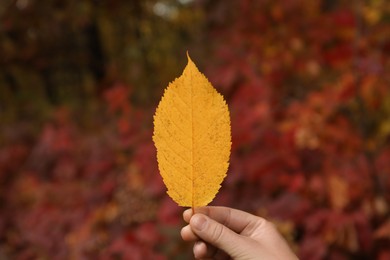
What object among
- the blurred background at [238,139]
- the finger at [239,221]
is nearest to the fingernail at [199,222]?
the finger at [239,221]

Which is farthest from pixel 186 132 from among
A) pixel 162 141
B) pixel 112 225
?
pixel 112 225

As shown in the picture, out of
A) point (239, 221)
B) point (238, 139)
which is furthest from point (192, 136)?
point (238, 139)

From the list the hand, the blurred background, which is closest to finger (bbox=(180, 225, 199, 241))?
the hand

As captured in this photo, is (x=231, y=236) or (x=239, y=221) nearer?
(x=231, y=236)

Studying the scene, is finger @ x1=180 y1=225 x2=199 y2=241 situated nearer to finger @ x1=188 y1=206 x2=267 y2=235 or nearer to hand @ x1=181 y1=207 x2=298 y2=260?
hand @ x1=181 y1=207 x2=298 y2=260

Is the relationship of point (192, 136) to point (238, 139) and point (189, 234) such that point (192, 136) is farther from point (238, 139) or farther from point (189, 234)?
point (238, 139)

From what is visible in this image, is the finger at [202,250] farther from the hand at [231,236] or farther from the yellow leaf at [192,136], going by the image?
the yellow leaf at [192,136]
